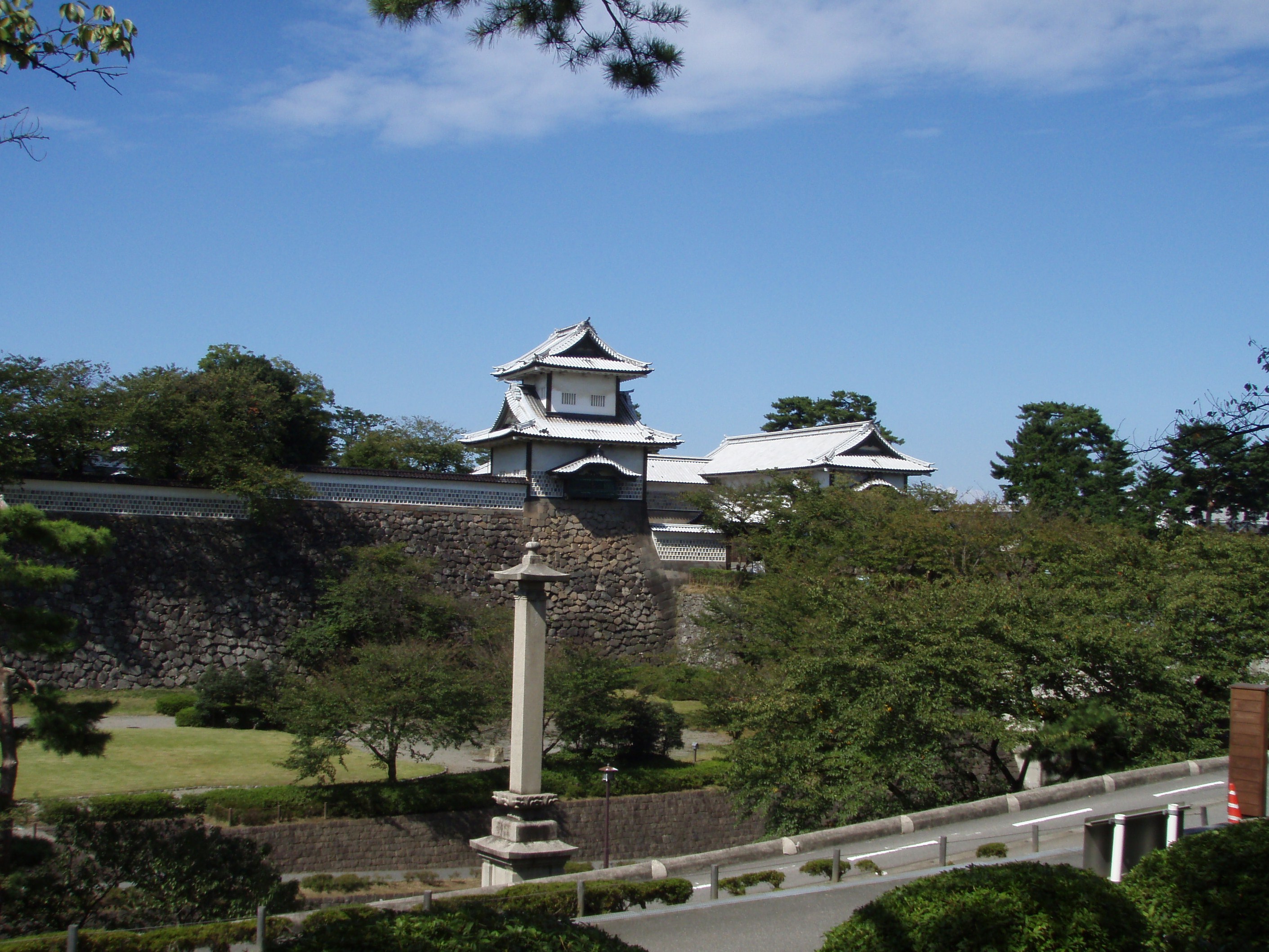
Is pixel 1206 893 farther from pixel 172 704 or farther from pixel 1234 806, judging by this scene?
pixel 172 704

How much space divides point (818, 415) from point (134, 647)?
40.3m

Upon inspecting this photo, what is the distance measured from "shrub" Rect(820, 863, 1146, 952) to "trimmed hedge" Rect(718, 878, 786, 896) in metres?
3.83

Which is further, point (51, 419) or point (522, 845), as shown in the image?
point (51, 419)

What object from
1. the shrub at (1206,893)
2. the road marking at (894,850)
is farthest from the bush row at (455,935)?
the road marking at (894,850)

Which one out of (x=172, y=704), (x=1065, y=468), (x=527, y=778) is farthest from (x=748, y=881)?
(x=1065, y=468)

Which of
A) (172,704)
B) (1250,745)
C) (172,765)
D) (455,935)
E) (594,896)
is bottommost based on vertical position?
(172,765)

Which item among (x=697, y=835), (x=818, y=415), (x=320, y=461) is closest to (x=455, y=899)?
(x=697, y=835)

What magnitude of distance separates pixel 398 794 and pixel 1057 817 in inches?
485

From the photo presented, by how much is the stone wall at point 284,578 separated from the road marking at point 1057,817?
16.7 meters

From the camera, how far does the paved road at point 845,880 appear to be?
8.12m

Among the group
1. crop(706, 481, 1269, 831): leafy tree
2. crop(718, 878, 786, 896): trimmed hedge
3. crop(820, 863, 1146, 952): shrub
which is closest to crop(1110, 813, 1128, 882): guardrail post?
crop(820, 863, 1146, 952): shrub

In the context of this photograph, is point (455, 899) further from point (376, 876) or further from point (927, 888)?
point (376, 876)

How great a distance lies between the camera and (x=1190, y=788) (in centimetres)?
1412

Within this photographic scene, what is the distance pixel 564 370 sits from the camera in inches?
1300
